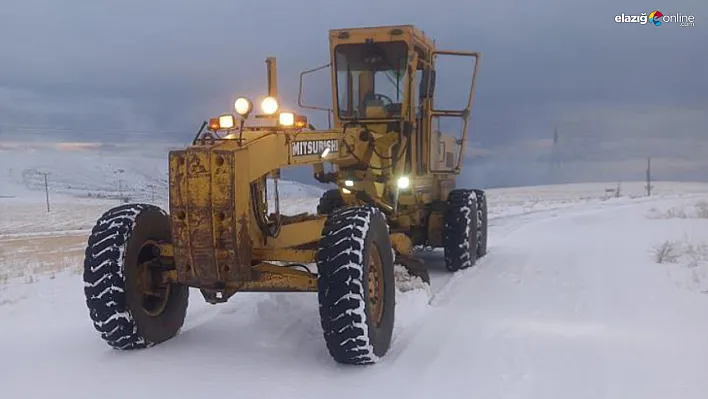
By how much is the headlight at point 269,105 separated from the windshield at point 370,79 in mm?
3827

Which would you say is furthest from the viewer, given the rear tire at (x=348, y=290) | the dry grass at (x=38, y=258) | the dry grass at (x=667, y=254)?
the dry grass at (x=38, y=258)

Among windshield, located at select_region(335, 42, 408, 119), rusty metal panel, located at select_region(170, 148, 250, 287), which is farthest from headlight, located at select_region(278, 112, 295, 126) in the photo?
windshield, located at select_region(335, 42, 408, 119)

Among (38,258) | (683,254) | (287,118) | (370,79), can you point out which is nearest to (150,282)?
(287,118)

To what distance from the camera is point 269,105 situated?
5.73 m

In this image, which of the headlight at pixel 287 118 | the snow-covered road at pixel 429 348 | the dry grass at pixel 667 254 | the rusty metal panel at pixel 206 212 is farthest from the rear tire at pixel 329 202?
the rusty metal panel at pixel 206 212

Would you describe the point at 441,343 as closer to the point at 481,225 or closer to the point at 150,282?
the point at 150,282

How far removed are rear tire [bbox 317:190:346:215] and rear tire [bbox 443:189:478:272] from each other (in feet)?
5.47

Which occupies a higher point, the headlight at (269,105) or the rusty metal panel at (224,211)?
the headlight at (269,105)

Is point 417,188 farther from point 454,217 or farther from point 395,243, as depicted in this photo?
point 395,243

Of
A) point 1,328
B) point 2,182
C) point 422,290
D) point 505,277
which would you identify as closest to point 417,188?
point 505,277

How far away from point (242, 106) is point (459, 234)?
522 cm

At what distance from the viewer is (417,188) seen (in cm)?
983

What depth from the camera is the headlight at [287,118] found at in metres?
5.89

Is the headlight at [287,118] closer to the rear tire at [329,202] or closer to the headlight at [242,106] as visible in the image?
the headlight at [242,106]
